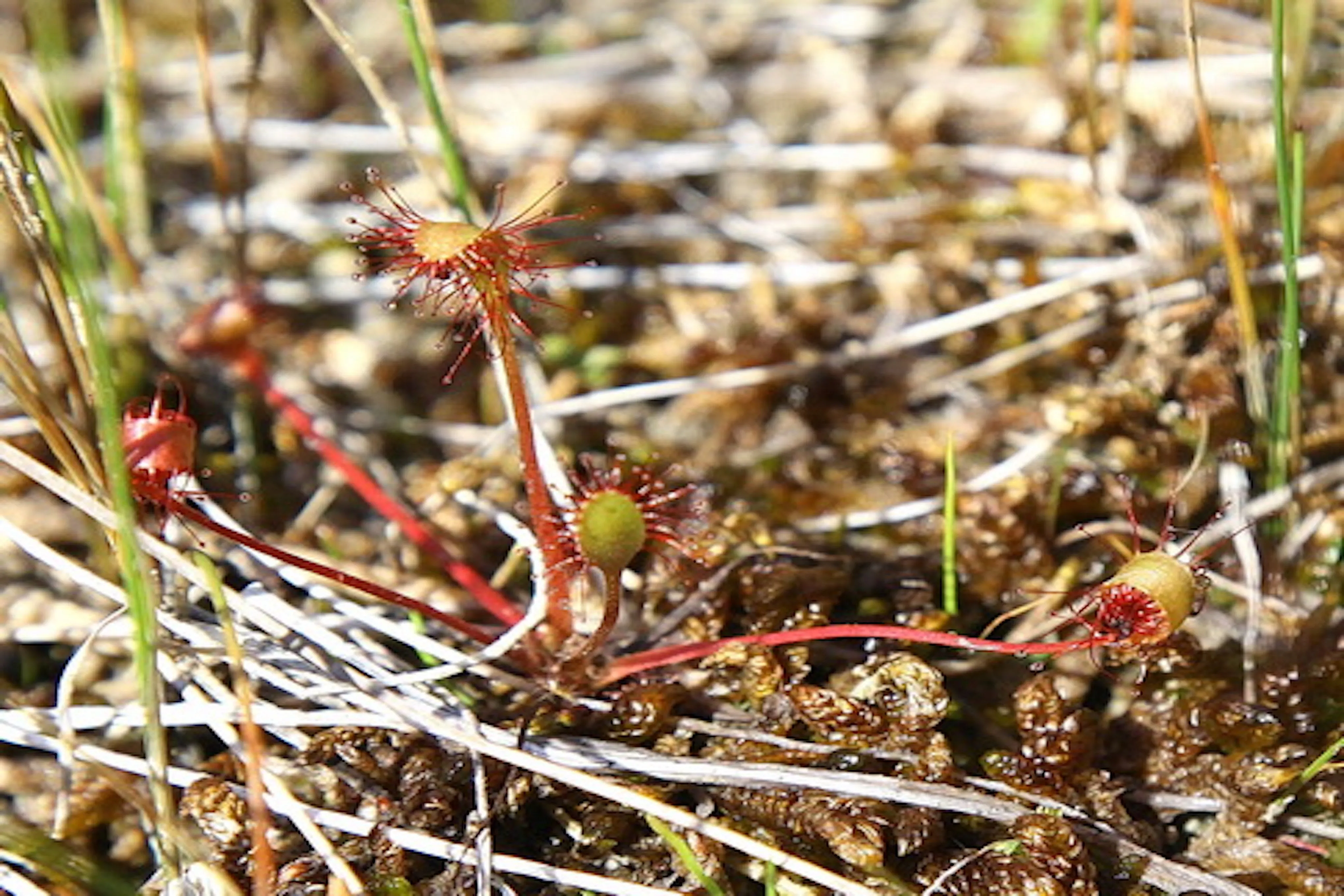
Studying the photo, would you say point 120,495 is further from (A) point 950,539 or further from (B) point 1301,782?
(B) point 1301,782

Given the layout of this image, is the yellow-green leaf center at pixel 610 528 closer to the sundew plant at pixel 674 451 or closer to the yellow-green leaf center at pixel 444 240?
the sundew plant at pixel 674 451

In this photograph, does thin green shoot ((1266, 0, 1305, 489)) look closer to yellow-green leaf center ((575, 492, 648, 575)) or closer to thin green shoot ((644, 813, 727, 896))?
yellow-green leaf center ((575, 492, 648, 575))

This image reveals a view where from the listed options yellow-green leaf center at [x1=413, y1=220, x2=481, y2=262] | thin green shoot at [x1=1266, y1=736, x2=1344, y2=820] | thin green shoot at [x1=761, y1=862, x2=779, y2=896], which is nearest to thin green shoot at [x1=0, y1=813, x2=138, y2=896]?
thin green shoot at [x1=761, y1=862, x2=779, y2=896]

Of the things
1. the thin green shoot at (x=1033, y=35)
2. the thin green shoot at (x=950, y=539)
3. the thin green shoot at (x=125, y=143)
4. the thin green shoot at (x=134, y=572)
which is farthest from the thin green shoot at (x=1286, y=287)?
the thin green shoot at (x=125, y=143)

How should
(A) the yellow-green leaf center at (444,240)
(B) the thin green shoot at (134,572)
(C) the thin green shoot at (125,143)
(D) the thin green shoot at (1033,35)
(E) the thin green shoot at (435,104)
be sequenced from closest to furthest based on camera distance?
(B) the thin green shoot at (134,572)
(A) the yellow-green leaf center at (444,240)
(E) the thin green shoot at (435,104)
(C) the thin green shoot at (125,143)
(D) the thin green shoot at (1033,35)

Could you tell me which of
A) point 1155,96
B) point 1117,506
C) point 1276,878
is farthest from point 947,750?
point 1155,96
